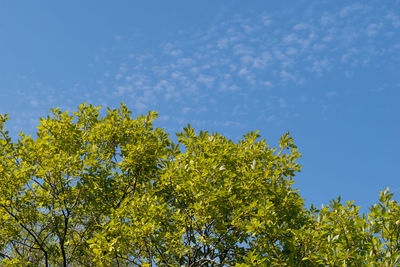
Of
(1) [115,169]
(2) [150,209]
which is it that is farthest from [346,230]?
(1) [115,169]

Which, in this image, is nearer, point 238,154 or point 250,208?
point 250,208

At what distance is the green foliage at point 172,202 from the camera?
9.19 meters

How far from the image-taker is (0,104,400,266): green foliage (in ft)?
30.1

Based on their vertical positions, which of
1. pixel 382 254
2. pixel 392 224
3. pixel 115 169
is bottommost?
pixel 382 254

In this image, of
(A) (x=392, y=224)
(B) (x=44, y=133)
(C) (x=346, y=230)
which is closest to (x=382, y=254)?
(A) (x=392, y=224)

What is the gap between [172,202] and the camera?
1196 cm

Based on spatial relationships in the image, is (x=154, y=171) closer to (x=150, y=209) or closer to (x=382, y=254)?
(x=150, y=209)

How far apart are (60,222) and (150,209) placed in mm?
4320

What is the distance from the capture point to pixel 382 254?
27.4ft

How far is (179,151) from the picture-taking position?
12.3 metres

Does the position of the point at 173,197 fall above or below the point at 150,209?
above

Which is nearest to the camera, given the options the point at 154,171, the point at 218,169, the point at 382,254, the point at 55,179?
the point at 382,254

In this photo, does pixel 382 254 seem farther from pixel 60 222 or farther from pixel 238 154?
pixel 60 222

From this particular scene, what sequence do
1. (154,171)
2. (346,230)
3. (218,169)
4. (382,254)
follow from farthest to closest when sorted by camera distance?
(154,171)
(218,169)
(346,230)
(382,254)
